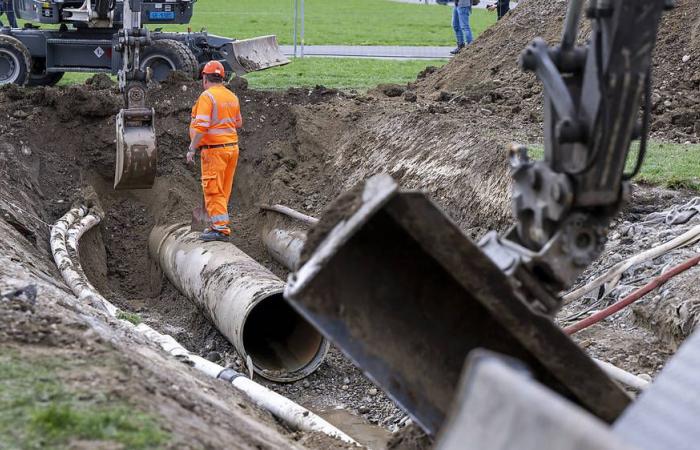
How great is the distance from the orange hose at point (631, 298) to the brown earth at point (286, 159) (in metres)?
0.39

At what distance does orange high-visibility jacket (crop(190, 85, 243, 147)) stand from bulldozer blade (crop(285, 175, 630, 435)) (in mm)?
7008

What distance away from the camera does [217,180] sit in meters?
11.4

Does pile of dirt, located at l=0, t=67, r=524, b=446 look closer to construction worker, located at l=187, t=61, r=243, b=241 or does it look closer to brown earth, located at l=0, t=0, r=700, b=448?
brown earth, located at l=0, t=0, r=700, b=448

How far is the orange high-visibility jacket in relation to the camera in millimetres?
11031

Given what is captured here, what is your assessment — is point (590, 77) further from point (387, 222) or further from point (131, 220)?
point (131, 220)

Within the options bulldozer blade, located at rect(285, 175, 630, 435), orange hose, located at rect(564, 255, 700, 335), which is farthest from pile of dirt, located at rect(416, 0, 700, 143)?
bulldozer blade, located at rect(285, 175, 630, 435)

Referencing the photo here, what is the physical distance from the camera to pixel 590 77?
4223 mm

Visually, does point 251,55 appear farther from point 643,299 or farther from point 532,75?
point 643,299

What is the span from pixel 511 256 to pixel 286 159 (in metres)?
9.90

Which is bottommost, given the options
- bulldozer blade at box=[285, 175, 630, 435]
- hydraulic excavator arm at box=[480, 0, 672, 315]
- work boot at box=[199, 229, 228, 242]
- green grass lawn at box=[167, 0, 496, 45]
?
green grass lawn at box=[167, 0, 496, 45]

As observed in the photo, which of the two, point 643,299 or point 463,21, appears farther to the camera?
point 463,21

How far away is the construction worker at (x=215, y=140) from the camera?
11.1m

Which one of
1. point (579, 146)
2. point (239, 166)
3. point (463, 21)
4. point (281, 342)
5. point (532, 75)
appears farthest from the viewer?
point (463, 21)

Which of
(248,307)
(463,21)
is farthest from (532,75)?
(248,307)
